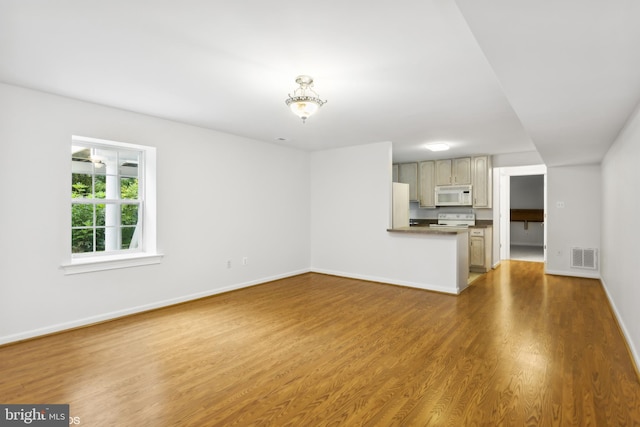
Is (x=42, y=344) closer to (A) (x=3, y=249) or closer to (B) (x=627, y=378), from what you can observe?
(A) (x=3, y=249)

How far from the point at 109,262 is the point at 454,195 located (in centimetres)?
634

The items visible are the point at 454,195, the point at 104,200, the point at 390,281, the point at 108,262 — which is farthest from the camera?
the point at 454,195

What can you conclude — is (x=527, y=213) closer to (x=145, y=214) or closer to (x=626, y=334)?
(x=626, y=334)

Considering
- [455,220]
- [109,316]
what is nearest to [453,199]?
[455,220]

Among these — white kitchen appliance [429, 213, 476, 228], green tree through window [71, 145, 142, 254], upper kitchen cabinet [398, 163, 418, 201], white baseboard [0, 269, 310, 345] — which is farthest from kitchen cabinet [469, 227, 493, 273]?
green tree through window [71, 145, 142, 254]

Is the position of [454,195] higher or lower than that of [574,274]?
higher

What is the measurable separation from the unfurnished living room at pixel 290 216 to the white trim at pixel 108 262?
0.02 metres

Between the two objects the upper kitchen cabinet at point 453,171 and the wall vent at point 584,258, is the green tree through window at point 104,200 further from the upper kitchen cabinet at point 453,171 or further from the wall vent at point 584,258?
the wall vent at point 584,258

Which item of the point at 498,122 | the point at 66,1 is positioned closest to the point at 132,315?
the point at 66,1

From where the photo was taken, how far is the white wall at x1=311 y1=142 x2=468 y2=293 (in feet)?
17.4

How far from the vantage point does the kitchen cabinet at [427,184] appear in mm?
7484

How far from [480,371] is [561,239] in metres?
5.00

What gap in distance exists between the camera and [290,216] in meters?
6.25

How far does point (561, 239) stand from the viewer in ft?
20.5
